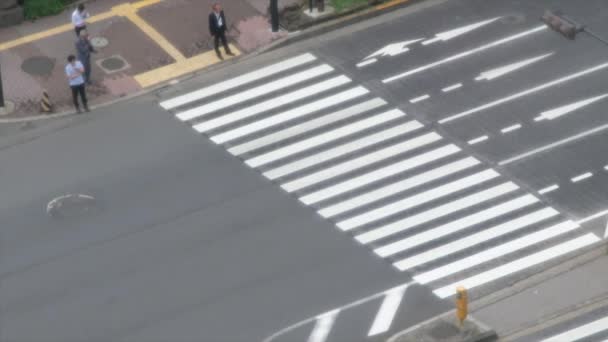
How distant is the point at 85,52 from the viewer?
39.2 metres

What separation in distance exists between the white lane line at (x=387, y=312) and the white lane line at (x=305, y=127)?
22.6ft

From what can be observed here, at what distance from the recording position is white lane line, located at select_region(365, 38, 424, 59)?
40.7m

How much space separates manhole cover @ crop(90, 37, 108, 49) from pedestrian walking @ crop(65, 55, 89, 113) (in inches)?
105

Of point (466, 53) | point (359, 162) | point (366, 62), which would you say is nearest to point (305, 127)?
point (359, 162)

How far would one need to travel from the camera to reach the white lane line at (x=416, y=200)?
113ft

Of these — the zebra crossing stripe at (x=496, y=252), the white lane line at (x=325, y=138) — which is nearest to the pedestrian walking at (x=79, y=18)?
the white lane line at (x=325, y=138)

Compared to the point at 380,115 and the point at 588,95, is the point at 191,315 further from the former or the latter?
the point at 588,95

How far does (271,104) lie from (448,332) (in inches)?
424

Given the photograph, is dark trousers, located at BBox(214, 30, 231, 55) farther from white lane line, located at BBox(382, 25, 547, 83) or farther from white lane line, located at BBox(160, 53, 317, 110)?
white lane line, located at BBox(382, 25, 547, 83)

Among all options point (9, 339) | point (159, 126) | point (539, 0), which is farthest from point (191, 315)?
point (539, 0)

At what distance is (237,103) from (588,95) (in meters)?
9.38

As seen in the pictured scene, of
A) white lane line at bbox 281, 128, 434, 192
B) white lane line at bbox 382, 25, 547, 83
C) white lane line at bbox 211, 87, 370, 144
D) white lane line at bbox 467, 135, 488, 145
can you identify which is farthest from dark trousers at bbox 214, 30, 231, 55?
white lane line at bbox 467, 135, 488, 145

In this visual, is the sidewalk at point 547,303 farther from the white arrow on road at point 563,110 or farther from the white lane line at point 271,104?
the white lane line at point 271,104

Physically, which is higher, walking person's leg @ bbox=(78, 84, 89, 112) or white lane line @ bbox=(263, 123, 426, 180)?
walking person's leg @ bbox=(78, 84, 89, 112)
